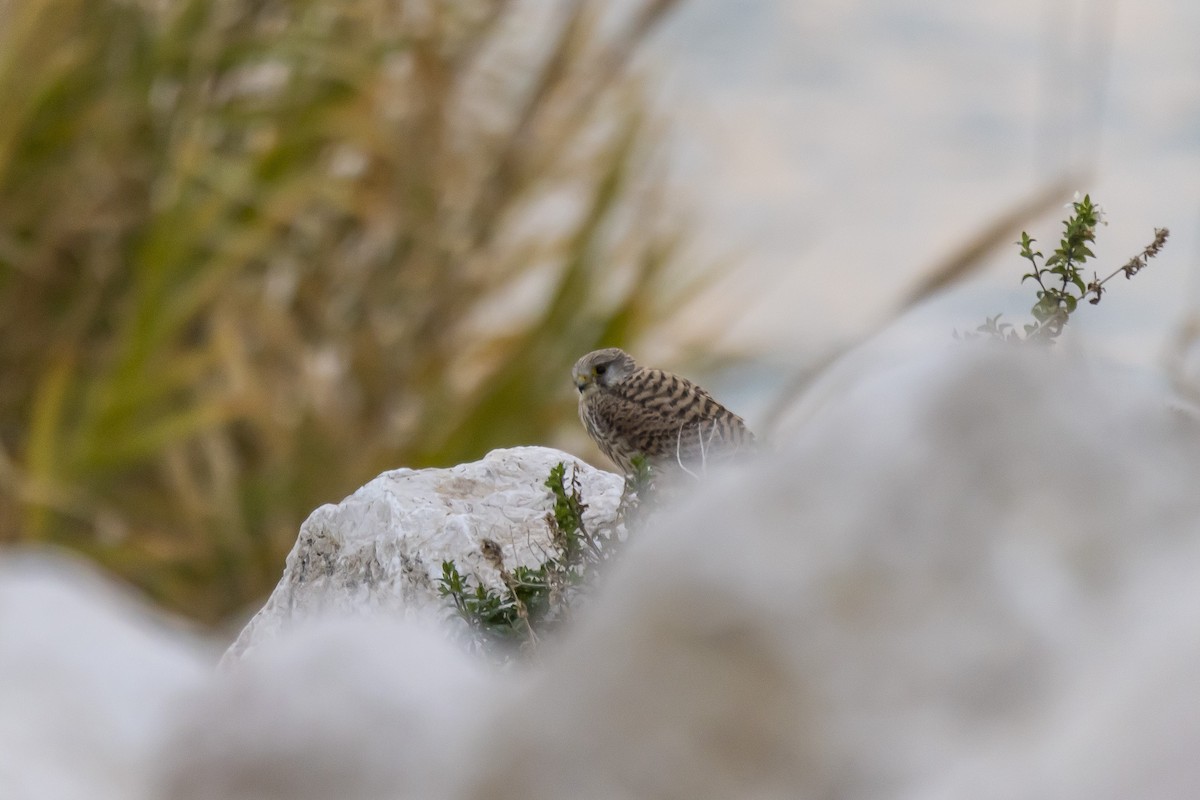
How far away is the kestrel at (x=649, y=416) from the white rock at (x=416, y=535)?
0.62ft

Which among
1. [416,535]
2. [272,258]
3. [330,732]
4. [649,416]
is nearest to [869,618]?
[330,732]

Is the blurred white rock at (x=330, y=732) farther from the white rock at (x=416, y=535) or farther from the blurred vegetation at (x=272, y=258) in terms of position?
the blurred vegetation at (x=272, y=258)

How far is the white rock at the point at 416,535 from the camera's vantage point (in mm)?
1565

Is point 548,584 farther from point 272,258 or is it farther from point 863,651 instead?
point 272,258

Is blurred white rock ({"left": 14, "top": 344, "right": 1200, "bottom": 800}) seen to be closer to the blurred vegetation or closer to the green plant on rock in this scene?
the green plant on rock

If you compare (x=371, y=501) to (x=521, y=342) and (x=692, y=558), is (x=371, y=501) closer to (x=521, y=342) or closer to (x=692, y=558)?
(x=692, y=558)

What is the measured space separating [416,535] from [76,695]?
0.77 metres

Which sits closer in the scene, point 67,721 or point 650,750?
point 650,750

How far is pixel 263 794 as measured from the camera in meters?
0.70

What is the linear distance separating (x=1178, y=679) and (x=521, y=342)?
15.5 ft

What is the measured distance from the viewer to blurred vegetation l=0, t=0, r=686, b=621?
191 inches

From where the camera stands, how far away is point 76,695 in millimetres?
826

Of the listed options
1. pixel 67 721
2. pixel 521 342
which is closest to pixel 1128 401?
pixel 67 721

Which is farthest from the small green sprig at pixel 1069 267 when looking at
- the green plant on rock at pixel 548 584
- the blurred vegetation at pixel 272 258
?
the blurred vegetation at pixel 272 258
